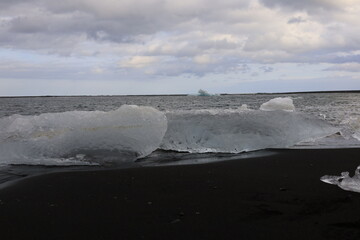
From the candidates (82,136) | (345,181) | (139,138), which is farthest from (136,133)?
(345,181)

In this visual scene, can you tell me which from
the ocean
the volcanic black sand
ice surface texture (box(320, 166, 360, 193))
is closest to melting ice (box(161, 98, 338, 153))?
the ocean

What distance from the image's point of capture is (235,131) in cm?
753

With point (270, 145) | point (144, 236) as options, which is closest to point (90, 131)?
point (270, 145)

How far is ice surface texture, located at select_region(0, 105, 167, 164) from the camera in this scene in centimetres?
608

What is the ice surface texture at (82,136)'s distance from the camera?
20.0 ft

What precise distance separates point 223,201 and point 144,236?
1051 mm

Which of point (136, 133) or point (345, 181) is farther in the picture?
point (136, 133)

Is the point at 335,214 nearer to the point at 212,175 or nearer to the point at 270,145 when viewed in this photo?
the point at 212,175

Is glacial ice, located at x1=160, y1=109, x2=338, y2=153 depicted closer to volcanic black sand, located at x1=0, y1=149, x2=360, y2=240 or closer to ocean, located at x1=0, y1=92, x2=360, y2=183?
ocean, located at x1=0, y1=92, x2=360, y2=183

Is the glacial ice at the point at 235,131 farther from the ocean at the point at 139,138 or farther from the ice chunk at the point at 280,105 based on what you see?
the ice chunk at the point at 280,105

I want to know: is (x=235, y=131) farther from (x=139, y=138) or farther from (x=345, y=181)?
(x=345, y=181)

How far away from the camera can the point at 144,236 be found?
2.66m

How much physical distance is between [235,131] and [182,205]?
4.34 meters

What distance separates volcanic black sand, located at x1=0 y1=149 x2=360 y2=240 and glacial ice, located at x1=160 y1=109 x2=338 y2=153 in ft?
7.24
